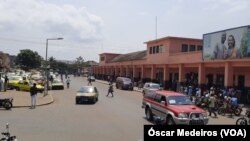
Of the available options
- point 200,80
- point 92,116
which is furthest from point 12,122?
point 200,80

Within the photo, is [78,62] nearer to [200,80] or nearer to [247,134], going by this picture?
[200,80]

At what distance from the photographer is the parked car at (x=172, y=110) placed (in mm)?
18125

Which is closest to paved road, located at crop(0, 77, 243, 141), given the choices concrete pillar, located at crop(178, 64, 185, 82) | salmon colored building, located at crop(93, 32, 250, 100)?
Answer: salmon colored building, located at crop(93, 32, 250, 100)

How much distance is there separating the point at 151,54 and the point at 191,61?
62.8 ft

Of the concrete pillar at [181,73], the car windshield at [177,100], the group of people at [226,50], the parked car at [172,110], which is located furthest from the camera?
the concrete pillar at [181,73]

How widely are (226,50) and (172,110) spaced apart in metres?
19.8

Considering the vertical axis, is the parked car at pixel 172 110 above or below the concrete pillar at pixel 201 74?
below

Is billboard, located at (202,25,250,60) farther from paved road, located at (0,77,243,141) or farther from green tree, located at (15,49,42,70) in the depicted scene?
green tree, located at (15,49,42,70)

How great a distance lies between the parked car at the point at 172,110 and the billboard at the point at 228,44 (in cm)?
1443

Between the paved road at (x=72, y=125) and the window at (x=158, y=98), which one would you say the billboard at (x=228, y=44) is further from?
the window at (x=158, y=98)

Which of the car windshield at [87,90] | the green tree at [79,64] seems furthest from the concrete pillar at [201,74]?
the green tree at [79,64]

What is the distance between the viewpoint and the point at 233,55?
3544 centimetres

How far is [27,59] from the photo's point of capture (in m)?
132

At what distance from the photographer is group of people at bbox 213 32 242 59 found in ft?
115
